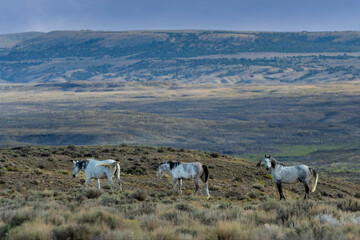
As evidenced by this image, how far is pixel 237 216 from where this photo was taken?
11820 mm

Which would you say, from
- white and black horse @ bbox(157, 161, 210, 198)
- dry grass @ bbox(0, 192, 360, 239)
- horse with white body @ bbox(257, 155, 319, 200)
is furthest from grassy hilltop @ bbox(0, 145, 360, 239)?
white and black horse @ bbox(157, 161, 210, 198)

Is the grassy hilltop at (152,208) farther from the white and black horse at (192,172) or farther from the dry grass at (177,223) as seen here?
the white and black horse at (192,172)

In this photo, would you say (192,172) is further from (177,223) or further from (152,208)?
(177,223)

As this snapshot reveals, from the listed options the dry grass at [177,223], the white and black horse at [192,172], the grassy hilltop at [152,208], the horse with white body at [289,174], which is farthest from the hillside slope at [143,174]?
the dry grass at [177,223]

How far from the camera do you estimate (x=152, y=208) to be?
43.3ft

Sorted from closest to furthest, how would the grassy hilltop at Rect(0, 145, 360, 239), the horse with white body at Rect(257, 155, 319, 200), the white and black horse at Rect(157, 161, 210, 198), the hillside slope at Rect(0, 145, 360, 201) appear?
the grassy hilltop at Rect(0, 145, 360, 239) < the horse with white body at Rect(257, 155, 319, 200) < the white and black horse at Rect(157, 161, 210, 198) < the hillside slope at Rect(0, 145, 360, 201)

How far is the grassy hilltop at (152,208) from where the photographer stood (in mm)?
9695

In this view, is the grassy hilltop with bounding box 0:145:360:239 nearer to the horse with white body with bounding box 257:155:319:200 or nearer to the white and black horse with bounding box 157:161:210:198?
the horse with white body with bounding box 257:155:319:200

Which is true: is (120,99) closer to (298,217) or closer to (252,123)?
(252,123)

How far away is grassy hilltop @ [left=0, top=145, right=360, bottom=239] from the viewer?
9.70 m

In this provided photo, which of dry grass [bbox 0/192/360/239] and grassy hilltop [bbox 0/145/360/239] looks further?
grassy hilltop [bbox 0/145/360/239]

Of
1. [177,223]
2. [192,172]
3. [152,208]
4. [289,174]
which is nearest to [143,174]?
[192,172]

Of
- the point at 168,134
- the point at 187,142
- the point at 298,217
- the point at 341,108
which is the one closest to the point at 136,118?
the point at 168,134

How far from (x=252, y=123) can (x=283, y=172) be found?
7126 cm
